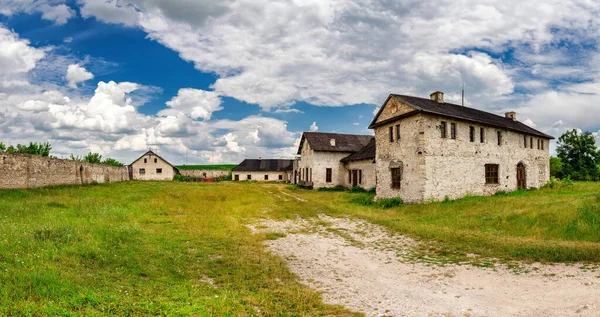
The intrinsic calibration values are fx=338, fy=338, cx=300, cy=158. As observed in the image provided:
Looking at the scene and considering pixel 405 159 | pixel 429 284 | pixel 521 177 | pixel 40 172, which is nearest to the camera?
pixel 429 284

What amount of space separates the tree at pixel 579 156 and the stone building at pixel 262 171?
1721 inches

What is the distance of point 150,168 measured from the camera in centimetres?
6059

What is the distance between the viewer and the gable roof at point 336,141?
37500mm

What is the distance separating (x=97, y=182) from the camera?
36.1 metres

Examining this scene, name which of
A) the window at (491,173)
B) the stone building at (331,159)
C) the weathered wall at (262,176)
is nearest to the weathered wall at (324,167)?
the stone building at (331,159)

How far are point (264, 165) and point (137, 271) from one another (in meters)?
58.0

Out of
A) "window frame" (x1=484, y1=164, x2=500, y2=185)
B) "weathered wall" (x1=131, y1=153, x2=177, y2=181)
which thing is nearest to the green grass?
"window frame" (x1=484, y1=164, x2=500, y2=185)

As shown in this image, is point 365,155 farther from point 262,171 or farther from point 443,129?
point 262,171

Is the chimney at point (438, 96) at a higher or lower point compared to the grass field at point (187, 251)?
higher

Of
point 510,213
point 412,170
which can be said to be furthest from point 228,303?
point 412,170

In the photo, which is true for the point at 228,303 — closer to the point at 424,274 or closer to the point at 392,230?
the point at 424,274

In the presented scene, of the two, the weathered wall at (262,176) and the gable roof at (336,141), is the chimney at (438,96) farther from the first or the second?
the weathered wall at (262,176)

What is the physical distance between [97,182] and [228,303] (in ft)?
120

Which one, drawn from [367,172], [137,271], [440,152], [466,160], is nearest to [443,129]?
[440,152]
